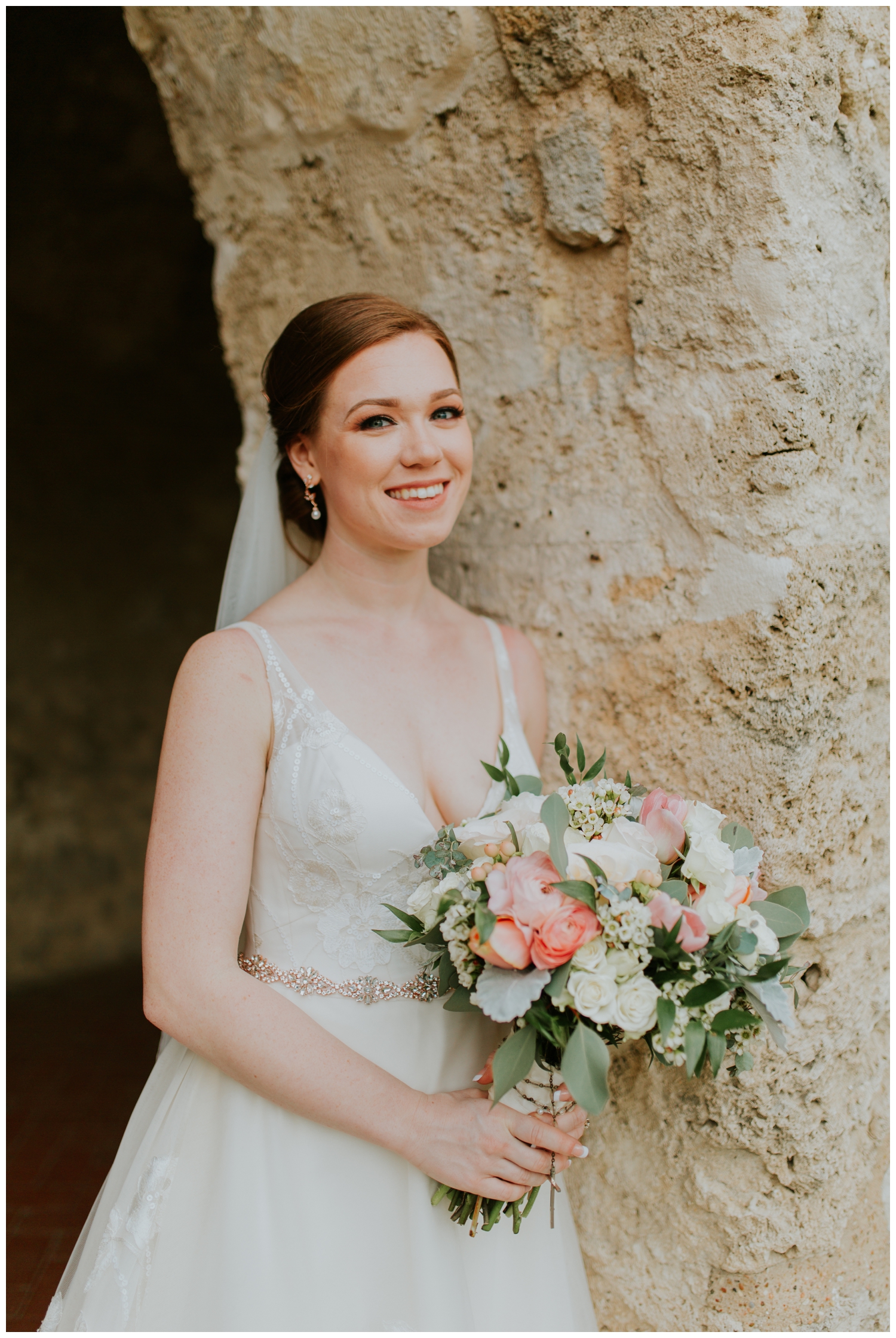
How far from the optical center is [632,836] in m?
1.68

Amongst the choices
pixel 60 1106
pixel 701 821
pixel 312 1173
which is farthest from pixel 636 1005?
pixel 60 1106

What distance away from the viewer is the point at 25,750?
6.10 meters

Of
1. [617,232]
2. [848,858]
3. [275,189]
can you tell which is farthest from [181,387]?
[848,858]

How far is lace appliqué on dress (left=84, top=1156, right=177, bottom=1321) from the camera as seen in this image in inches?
73.2

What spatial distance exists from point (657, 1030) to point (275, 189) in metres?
2.63

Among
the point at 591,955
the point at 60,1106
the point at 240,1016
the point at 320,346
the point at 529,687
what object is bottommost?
the point at 60,1106

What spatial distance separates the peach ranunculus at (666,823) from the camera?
5.59 ft

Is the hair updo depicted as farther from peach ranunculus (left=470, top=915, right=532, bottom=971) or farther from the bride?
peach ranunculus (left=470, top=915, right=532, bottom=971)

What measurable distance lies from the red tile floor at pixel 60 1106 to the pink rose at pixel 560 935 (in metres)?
2.25

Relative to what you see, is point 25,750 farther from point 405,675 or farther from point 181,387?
point 405,675

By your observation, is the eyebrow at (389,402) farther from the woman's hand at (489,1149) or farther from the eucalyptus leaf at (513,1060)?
the woman's hand at (489,1149)

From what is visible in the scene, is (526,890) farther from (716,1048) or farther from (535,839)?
(716,1048)

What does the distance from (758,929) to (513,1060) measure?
484mm

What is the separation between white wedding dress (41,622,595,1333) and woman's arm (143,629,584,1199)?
82 millimetres
